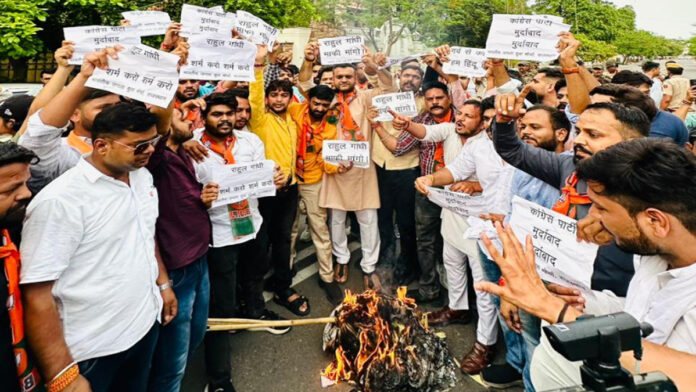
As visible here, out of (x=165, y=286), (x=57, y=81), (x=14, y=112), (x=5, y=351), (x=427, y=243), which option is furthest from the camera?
(x=427, y=243)

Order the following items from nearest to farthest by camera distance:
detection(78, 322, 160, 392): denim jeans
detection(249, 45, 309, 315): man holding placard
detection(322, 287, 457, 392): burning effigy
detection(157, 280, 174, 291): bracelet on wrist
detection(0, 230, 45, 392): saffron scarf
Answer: detection(0, 230, 45, 392): saffron scarf → detection(78, 322, 160, 392): denim jeans → detection(157, 280, 174, 291): bracelet on wrist → detection(322, 287, 457, 392): burning effigy → detection(249, 45, 309, 315): man holding placard

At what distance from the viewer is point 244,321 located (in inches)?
133

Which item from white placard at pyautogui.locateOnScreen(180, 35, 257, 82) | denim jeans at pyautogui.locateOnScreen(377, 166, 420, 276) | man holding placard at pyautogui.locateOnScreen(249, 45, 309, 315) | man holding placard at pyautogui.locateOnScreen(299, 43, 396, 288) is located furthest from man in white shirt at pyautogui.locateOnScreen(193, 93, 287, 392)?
denim jeans at pyautogui.locateOnScreen(377, 166, 420, 276)

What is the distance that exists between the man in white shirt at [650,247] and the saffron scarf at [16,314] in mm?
1968

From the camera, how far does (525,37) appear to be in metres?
3.31

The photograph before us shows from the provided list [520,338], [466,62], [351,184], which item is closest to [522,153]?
[520,338]

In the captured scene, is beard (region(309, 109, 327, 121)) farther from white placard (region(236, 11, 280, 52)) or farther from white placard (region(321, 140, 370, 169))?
white placard (region(236, 11, 280, 52))

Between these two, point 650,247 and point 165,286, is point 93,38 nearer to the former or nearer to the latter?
point 165,286

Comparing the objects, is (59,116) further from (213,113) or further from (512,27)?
(512,27)

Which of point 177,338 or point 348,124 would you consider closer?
point 177,338

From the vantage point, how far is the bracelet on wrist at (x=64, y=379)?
1793 millimetres

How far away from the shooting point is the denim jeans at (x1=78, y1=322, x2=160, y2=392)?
6.92ft

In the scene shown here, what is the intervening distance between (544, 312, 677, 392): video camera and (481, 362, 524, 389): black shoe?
236 centimetres

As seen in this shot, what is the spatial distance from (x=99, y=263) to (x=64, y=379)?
54 centimetres
